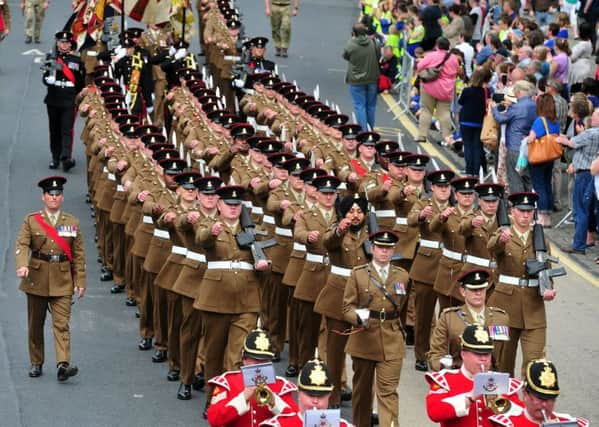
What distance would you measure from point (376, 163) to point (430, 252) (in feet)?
8.25

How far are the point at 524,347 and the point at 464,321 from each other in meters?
2.25

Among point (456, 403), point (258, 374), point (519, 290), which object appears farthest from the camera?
point (519, 290)

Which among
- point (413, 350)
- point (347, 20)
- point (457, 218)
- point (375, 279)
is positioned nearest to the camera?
point (375, 279)

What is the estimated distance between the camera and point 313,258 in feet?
48.8

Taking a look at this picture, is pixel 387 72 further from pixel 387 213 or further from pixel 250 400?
pixel 250 400

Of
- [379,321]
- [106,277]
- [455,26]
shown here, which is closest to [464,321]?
[379,321]

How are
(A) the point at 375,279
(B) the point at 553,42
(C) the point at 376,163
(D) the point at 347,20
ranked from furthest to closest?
1. (D) the point at 347,20
2. (B) the point at 553,42
3. (C) the point at 376,163
4. (A) the point at 375,279

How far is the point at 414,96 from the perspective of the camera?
90.7ft

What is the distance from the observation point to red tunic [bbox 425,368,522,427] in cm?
1049

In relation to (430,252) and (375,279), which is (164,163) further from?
(375,279)

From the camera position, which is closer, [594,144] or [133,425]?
[133,425]

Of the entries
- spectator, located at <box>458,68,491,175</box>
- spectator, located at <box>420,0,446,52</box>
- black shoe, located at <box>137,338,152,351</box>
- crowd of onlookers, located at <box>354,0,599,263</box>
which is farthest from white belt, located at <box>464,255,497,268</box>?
spectator, located at <box>420,0,446,52</box>


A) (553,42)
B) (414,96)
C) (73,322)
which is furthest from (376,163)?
(414,96)

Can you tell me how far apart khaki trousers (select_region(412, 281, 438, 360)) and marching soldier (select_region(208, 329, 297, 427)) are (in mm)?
5378
